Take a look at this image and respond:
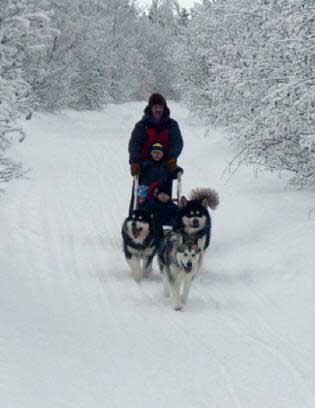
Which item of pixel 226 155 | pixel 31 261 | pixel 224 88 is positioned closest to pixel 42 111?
pixel 226 155

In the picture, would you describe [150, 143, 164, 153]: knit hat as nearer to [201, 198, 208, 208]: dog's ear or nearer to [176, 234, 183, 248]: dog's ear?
[201, 198, 208, 208]: dog's ear

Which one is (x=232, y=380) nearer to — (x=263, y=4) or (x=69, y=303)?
(x=69, y=303)

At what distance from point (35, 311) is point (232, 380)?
1.97m

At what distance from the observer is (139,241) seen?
6.66 metres

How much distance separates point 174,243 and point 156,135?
188 centimetres

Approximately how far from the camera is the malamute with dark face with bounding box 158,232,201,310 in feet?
19.2

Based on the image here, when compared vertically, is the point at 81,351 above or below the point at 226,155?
above

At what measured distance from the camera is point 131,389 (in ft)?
12.7

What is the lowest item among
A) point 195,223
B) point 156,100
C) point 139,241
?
point 139,241

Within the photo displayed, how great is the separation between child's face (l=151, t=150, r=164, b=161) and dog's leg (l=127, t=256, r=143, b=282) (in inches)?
56.1

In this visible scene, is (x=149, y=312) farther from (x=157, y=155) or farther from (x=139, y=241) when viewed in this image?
(x=157, y=155)

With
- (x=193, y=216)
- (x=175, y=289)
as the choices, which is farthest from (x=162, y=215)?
(x=175, y=289)

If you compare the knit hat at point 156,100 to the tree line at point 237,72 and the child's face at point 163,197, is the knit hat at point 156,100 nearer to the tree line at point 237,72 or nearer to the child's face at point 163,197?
the child's face at point 163,197

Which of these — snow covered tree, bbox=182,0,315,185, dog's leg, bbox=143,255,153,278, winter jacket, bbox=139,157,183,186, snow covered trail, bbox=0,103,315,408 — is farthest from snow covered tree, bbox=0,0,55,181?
snow covered tree, bbox=182,0,315,185
